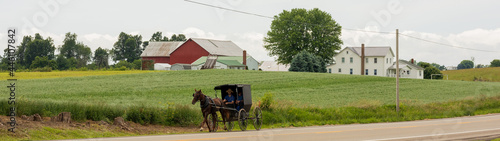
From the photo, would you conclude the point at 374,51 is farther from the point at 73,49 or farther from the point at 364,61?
the point at 73,49

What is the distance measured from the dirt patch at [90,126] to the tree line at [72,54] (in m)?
51.3

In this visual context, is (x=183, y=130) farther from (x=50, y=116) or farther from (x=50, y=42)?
(x=50, y=42)

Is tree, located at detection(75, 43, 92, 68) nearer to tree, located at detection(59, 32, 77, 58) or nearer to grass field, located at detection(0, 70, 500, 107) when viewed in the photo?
tree, located at detection(59, 32, 77, 58)

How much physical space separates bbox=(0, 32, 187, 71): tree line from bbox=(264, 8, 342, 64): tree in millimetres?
28623

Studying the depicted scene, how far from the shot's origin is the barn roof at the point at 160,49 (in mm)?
114438

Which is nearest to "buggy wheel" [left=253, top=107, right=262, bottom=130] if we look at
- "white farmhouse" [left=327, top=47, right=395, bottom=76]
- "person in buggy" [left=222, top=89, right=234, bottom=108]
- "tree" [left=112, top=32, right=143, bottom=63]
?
"person in buggy" [left=222, top=89, right=234, bottom=108]

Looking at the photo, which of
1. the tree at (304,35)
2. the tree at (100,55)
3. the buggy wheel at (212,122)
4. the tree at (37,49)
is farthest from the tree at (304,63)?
the tree at (100,55)

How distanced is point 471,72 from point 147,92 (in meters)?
102

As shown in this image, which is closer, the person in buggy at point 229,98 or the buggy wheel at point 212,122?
the buggy wheel at point 212,122

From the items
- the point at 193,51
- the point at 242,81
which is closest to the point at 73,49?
the point at 193,51

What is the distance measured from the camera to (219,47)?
11206cm

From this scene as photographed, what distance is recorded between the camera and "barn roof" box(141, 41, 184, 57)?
4505 inches

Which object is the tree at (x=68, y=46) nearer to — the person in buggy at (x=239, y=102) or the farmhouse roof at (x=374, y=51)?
the farmhouse roof at (x=374, y=51)

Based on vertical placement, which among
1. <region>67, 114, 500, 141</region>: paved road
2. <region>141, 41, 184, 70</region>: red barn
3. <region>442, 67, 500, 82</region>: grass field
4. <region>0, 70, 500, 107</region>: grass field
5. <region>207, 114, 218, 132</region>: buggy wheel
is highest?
<region>141, 41, 184, 70</region>: red barn
